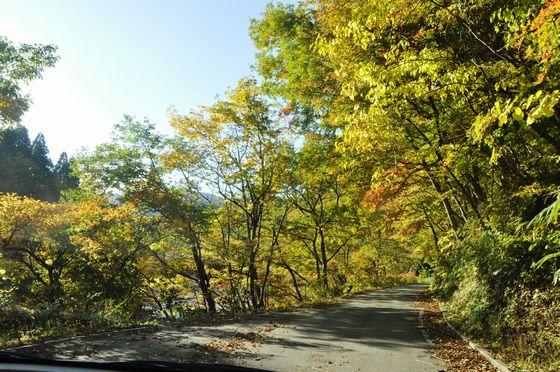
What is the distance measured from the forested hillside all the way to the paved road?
195 centimetres

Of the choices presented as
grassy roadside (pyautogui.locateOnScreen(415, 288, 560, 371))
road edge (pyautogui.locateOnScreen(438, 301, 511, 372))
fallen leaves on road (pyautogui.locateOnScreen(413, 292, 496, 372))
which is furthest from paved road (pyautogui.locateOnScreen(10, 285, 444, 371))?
grassy roadside (pyautogui.locateOnScreen(415, 288, 560, 371))

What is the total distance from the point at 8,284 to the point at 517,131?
22.2 metres

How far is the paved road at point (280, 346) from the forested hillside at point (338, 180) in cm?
195

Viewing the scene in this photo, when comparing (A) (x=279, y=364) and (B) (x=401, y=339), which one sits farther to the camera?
(B) (x=401, y=339)

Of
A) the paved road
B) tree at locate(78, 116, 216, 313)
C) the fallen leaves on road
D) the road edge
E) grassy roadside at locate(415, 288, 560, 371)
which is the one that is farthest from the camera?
tree at locate(78, 116, 216, 313)

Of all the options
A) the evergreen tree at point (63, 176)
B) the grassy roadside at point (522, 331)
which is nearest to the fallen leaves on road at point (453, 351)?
the grassy roadside at point (522, 331)

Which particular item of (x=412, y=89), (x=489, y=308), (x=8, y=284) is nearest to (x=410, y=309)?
(x=489, y=308)

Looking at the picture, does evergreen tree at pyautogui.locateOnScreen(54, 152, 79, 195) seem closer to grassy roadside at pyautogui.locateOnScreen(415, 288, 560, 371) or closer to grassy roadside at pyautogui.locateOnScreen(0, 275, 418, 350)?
grassy roadside at pyautogui.locateOnScreen(0, 275, 418, 350)

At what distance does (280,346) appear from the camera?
28.6 feet

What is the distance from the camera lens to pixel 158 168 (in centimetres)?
1808

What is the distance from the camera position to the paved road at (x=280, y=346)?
7164mm

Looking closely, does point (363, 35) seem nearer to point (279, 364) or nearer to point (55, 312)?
point (279, 364)

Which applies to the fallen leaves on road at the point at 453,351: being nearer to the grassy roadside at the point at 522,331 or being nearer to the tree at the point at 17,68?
the grassy roadside at the point at 522,331

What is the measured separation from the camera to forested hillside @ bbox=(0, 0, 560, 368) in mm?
6660
